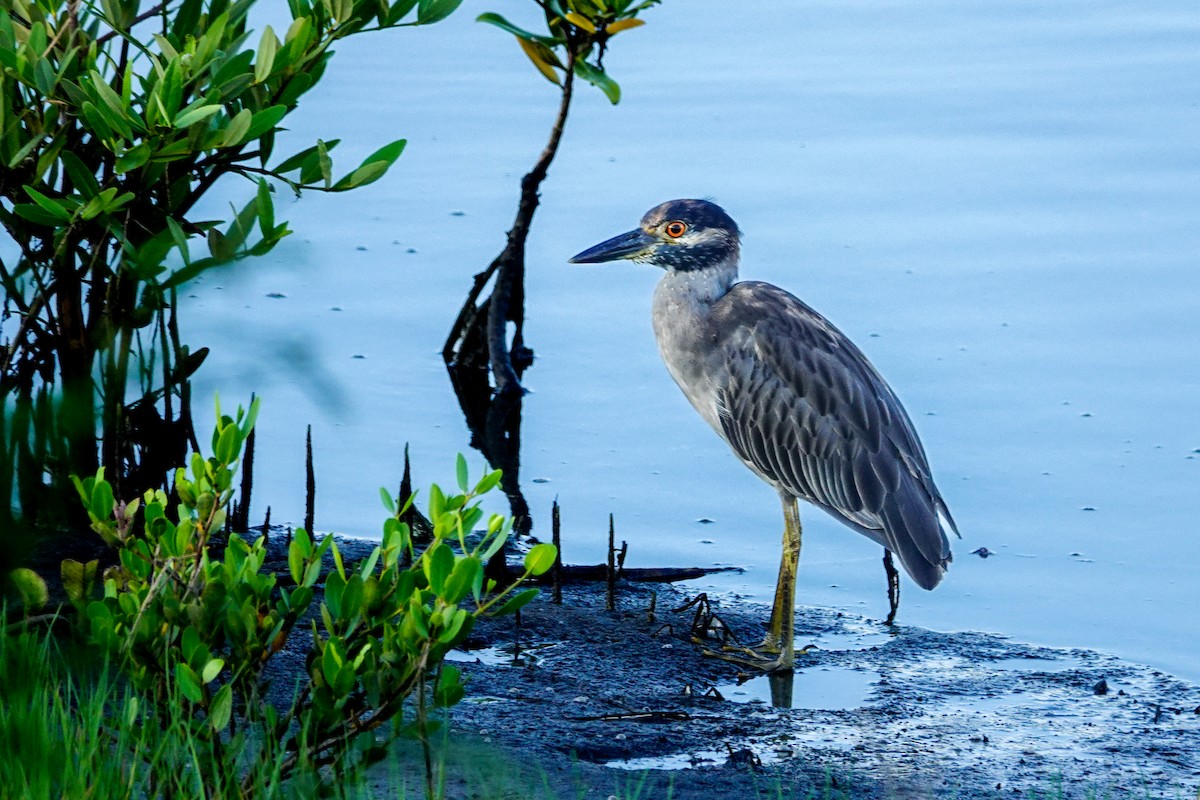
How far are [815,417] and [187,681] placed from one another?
10.8ft

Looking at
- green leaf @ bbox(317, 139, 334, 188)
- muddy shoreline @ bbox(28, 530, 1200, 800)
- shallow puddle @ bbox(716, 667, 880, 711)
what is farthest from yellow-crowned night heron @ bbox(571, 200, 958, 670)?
green leaf @ bbox(317, 139, 334, 188)

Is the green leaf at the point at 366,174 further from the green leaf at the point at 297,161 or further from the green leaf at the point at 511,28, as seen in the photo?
the green leaf at the point at 511,28

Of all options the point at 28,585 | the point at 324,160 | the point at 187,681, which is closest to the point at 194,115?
the point at 324,160

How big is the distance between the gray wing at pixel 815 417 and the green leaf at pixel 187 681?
3.06m

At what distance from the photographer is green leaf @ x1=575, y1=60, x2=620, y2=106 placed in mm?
6730

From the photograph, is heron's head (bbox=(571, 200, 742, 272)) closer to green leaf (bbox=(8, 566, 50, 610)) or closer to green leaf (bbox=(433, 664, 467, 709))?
green leaf (bbox=(8, 566, 50, 610))

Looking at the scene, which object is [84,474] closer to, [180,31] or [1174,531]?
[180,31]

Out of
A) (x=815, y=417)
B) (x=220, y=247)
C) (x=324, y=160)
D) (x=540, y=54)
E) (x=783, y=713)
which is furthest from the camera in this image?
(x=540, y=54)

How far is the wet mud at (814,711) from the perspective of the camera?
4715 mm

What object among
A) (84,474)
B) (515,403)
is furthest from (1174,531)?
(84,474)

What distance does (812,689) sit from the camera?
18.4ft

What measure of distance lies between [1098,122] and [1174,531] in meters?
4.19

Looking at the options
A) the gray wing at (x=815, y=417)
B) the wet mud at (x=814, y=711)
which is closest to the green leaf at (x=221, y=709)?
the wet mud at (x=814, y=711)

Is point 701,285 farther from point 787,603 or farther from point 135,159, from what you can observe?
point 135,159
